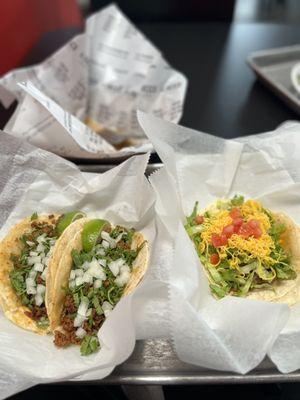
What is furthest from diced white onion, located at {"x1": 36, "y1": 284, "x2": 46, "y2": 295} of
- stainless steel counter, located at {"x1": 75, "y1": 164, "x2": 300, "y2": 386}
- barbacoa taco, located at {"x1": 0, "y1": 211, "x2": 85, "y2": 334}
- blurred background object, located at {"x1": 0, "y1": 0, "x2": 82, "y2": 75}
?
blurred background object, located at {"x1": 0, "y1": 0, "x2": 82, "y2": 75}

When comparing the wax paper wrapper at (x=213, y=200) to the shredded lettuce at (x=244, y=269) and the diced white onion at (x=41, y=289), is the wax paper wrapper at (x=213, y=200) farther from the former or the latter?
the diced white onion at (x=41, y=289)

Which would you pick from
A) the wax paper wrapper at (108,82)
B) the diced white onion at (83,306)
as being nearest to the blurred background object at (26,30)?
the wax paper wrapper at (108,82)

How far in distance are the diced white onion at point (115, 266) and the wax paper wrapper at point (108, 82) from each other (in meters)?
0.46

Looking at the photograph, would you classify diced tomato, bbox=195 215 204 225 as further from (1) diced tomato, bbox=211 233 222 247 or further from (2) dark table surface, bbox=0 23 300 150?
(2) dark table surface, bbox=0 23 300 150

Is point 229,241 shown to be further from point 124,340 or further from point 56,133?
point 56,133

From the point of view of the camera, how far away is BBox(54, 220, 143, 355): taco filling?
1.10m

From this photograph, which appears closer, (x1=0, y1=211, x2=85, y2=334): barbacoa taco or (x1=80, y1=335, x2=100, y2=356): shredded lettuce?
(x1=80, y1=335, x2=100, y2=356): shredded lettuce

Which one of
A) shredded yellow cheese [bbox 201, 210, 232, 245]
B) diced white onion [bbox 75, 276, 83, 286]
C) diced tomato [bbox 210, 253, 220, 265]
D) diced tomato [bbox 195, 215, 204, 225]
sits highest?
diced white onion [bbox 75, 276, 83, 286]

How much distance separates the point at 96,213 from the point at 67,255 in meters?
0.27

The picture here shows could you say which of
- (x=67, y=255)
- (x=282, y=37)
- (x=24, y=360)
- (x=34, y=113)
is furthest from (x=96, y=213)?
(x=282, y=37)

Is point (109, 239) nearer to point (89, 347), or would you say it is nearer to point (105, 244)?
point (105, 244)

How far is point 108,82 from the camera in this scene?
79.3 inches

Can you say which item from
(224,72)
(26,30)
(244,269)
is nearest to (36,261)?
(244,269)

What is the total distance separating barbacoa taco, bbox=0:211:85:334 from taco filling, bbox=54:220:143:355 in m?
0.07
